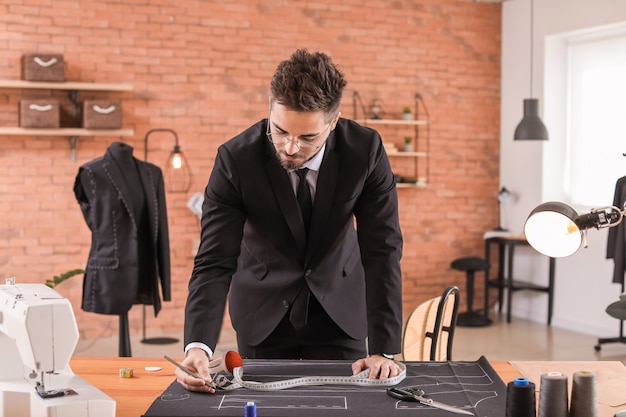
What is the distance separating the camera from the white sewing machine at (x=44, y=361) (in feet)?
6.09

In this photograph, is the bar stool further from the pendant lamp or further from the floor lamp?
the floor lamp

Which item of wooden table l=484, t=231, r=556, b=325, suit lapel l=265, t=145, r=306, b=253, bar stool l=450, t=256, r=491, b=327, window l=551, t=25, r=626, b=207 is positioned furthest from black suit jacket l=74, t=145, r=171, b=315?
window l=551, t=25, r=626, b=207

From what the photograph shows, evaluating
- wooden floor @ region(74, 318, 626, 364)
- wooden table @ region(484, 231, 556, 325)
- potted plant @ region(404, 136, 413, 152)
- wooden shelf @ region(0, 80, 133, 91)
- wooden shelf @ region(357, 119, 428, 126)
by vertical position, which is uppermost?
wooden shelf @ region(0, 80, 133, 91)

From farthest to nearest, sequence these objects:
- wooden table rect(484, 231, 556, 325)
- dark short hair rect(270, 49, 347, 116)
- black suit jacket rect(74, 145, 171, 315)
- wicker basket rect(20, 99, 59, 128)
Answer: wooden table rect(484, 231, 556, 325)
wicker basket rect(20, 99, 59, 128)
black suit jacket rect(74, 145, 171, 315)
dark short hair rect(270, 49, 347, 116)

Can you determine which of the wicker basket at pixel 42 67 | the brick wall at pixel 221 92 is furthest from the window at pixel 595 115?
the wicker basket at pixel 42 67

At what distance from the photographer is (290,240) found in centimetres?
257

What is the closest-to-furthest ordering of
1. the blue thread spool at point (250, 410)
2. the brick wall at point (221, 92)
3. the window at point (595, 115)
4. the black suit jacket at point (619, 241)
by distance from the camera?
the blue thread spool at point (250, 410), the black suit jacket at point (619, 241), the brick wall at point (221, 92), the window at point (595, 115)

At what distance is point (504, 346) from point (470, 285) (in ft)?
3.73

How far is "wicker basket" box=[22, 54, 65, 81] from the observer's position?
6.58 m

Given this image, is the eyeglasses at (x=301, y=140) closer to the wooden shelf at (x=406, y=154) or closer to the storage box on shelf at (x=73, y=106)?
the storage box on shelf at (x=73, y=106)

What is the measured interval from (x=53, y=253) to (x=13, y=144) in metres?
0.97

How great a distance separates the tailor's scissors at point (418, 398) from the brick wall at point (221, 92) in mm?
5315

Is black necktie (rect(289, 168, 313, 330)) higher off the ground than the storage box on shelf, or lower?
lower

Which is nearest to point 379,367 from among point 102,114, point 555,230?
point 555,230
